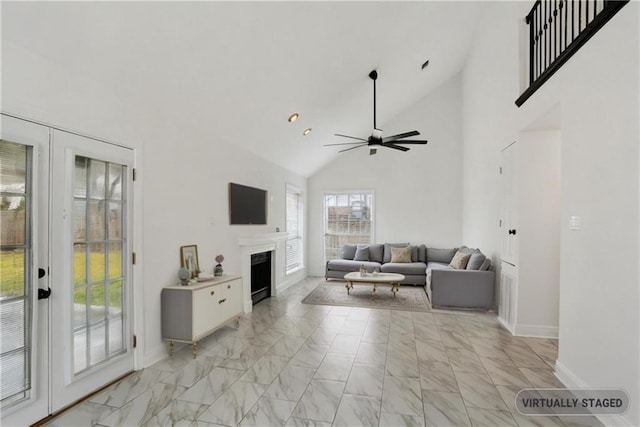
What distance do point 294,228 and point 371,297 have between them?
251cm

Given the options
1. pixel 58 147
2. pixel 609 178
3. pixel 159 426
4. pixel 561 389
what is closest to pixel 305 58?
pixel 58 147

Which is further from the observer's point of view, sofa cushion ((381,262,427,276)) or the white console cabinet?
sofa cushion ((381,262,427,276))

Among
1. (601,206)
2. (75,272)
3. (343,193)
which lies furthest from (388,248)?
(75,272)

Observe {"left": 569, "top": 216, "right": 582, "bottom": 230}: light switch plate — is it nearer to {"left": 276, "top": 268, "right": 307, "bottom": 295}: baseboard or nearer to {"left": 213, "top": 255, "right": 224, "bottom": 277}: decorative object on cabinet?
{"left": 213, "top": 255, "right": 224, "bottom": 277}: decorative object on cabinet

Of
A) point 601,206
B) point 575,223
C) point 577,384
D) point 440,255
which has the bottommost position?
point 577,384

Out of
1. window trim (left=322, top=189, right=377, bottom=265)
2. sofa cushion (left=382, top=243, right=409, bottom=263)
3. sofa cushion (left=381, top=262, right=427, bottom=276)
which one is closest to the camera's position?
sofa cushion (left=381, top=262, right=427, bottom=276)

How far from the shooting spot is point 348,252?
25.0 feet

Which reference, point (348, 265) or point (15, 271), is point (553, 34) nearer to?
point (348, 265)

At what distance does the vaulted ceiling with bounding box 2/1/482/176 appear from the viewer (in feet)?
7.18

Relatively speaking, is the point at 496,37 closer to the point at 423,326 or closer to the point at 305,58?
the point at 305,58

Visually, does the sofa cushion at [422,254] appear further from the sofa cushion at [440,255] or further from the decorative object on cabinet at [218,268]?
the decorative object on cabinet at [218,268]

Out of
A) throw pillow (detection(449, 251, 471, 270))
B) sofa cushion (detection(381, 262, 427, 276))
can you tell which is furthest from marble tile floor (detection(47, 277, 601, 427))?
sofa cushion (detection(381, 262, 427, 276))

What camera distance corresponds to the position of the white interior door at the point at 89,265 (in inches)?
90.9

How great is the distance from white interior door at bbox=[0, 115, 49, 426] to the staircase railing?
409 centimetres
